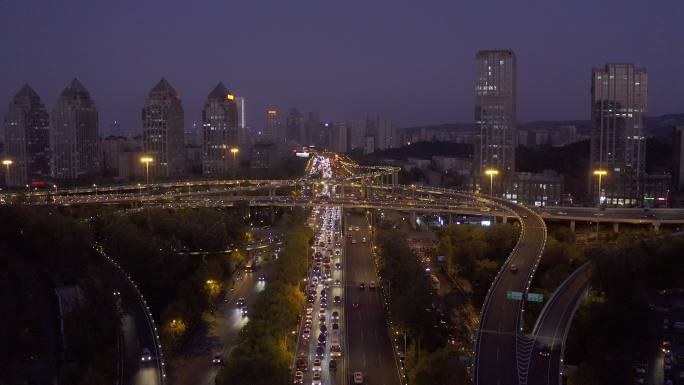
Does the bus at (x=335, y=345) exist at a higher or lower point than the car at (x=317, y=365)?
higher

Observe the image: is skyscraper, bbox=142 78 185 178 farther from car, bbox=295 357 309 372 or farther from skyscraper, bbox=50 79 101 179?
car, bbox=295 357 309 372

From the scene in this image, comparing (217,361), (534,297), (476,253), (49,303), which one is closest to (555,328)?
(534,297)

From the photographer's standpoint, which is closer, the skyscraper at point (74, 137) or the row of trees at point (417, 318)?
the row of trees at point (417, 318)

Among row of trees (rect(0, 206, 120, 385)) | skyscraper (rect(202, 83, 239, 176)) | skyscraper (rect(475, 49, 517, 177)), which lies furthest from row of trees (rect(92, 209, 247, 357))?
skyscraper (rect(202, 83, 239, 176))

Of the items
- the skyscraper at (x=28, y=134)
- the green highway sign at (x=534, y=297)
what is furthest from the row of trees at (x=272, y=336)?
the skyscraper at (x=28, y=134)

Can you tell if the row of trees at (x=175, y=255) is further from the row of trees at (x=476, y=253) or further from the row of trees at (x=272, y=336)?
the row of trees at (x=476, y=253)

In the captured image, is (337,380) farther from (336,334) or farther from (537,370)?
(537,370)

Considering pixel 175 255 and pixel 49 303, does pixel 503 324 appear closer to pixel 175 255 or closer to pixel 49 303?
pixel 49 303
